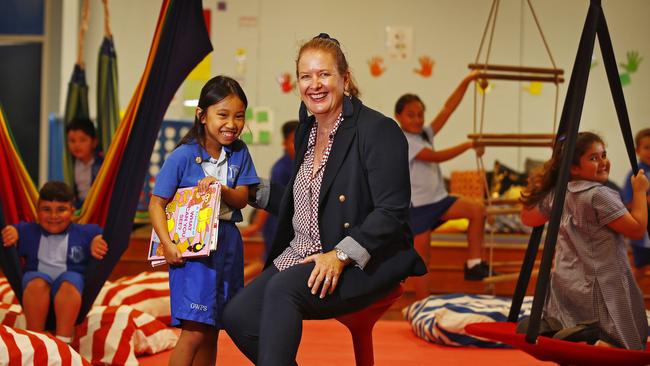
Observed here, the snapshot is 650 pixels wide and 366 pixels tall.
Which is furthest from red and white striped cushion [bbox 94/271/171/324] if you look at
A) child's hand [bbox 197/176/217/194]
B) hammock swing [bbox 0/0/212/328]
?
child's hand [bbox 197/176/217/194]

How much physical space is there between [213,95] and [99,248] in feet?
3.31

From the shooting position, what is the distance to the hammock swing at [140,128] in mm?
3357

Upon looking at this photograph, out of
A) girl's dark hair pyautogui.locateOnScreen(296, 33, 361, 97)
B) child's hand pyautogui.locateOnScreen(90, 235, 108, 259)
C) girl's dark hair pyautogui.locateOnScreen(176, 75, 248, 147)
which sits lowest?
child's hand pyautogui.locateOnScreen(90, 235, 108, 259)

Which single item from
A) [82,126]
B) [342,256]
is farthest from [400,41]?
[342,256]

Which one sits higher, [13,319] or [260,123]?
[260,123]

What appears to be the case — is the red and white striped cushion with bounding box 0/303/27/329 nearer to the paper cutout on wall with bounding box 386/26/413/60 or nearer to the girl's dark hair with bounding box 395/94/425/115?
the girl's dark hair with bounding box 395/94/425/115

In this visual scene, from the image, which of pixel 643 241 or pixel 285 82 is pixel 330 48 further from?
pixel 285 82

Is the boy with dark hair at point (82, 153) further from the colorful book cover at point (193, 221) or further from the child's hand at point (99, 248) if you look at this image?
the colorful book cover at point (193, 221)

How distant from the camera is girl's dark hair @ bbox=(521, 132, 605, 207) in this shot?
3217 mm

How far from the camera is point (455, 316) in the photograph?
420cm

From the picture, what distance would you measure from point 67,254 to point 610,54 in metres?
2.14

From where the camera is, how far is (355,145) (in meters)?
2.50

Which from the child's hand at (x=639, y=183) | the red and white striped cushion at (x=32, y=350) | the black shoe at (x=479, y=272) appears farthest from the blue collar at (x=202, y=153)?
the black shoe at (x=479, y=272)

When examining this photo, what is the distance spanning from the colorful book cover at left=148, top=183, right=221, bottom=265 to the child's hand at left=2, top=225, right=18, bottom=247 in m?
0.97
